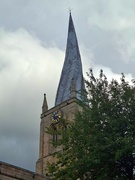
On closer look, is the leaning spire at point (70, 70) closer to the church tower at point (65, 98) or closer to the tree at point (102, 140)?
the church tower at point (65, 98)

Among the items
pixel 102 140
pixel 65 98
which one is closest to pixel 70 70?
pixel 65 98

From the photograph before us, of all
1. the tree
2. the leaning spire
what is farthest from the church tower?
the tree

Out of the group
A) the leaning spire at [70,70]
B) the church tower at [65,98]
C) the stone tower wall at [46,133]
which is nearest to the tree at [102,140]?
the church tower at [65,98]

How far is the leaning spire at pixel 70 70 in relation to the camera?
201ft

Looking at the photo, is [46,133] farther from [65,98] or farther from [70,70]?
[70,70]

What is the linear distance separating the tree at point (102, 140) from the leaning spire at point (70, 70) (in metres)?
36.3

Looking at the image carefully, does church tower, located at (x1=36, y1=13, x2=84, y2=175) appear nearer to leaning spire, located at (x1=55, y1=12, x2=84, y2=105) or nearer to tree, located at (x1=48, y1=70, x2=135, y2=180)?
leaning spire, located at (x1=55, y1=12, x2=84, y2=105)

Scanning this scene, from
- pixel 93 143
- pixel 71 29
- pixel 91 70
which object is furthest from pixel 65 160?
pixel 71 29

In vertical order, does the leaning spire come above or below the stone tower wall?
above

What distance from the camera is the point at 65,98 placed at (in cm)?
6012

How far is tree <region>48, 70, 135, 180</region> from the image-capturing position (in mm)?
19516

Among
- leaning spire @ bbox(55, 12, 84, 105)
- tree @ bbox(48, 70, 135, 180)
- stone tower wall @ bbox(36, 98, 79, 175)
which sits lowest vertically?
tree @ bbox(48, 70, 135, 180)

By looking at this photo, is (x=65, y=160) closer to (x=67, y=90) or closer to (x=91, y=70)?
(x=91, y=70)

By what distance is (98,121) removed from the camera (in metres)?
21.0
